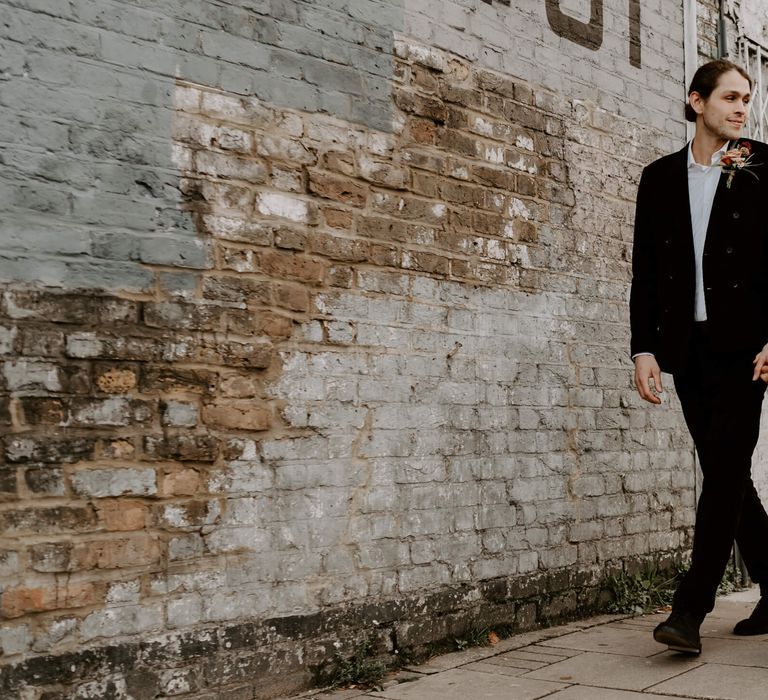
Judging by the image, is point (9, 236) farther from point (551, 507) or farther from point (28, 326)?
point (551, 507)

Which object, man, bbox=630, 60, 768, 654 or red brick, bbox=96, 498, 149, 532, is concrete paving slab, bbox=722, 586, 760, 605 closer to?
man, bbox=630, 60, 768, 654

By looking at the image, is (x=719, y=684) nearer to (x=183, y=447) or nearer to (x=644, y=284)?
(x=644, y=284)

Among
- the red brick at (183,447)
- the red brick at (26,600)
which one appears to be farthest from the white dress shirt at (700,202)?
the red brick at (26,600)

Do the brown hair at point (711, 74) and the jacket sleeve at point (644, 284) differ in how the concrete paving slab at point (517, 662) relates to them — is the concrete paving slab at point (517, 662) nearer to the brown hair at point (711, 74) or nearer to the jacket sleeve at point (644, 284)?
the jacket sleeve at point (644, 284)

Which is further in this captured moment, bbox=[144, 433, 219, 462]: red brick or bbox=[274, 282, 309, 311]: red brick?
bbox=[274, 282, 309, 311]: red brick

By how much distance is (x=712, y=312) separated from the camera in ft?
12.3

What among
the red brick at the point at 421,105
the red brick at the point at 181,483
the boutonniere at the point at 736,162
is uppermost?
the red brick at the point at 421,105

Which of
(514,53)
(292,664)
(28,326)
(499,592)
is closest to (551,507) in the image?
(499,592)

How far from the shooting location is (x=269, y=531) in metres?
3.59

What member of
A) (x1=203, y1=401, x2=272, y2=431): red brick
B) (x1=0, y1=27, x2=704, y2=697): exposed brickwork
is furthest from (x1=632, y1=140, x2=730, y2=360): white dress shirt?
(x1=203, y1=401, x2=272, y2=431): red brick

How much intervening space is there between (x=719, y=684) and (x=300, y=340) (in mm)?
1853

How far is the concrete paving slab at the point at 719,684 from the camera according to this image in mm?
3221

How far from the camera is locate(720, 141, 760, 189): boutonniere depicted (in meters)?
3.82

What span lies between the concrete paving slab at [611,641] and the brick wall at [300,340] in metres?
0.25
